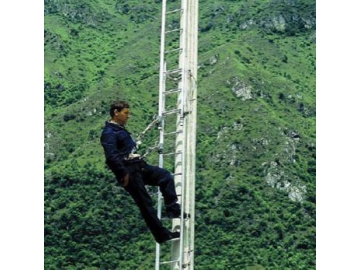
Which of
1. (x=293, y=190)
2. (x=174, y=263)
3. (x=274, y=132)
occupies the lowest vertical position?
(x=174, y=263)

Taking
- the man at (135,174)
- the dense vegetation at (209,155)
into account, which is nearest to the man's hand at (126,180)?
the man at (135,174)

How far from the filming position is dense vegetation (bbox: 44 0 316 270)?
38875mm

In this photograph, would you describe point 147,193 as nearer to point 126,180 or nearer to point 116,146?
point 126,180

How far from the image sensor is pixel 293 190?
135 ft

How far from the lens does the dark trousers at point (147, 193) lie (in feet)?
17.5

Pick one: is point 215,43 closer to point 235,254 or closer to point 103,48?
point 103,48

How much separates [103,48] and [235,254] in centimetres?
2062

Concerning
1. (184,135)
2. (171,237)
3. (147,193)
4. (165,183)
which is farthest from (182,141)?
(171,237)

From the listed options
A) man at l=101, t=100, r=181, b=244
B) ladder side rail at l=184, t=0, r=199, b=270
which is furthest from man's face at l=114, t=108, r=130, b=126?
ladder side rail at l=184, t=0, r=199, b=270

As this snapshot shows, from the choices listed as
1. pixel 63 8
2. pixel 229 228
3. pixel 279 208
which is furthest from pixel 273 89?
pixel 63 8

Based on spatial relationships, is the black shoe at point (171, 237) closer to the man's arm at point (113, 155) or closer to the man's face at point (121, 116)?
the man's arm at point (113, 155)

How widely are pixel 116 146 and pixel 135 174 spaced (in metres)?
0.24

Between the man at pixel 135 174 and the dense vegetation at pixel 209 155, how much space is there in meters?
24.7

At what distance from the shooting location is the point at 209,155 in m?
41.5
